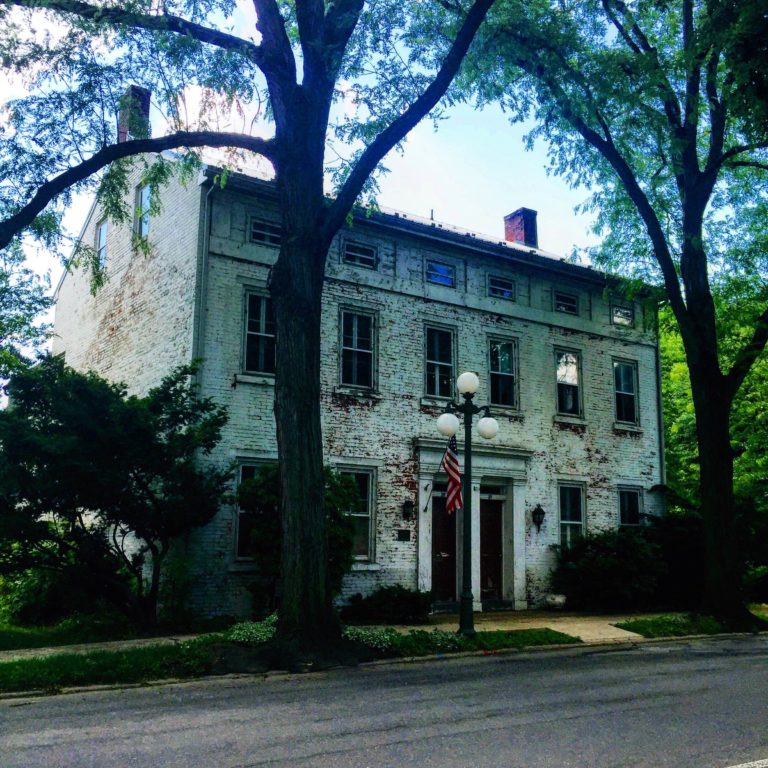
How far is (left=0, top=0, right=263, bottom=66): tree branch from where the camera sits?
35.6 feet

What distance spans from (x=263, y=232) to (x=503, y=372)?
671 centimetres

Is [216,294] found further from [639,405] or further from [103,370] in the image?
[639,405]

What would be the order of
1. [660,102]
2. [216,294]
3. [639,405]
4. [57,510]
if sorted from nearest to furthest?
[57,510] → [216,294] → [660,102] → [639,405]

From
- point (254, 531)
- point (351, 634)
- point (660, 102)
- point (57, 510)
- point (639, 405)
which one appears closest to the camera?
point (351, 634)

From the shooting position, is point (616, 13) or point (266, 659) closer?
point (266, 659)

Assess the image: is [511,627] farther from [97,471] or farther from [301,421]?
[97,471]

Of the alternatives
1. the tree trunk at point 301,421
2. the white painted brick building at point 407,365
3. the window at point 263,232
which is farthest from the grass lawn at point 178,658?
the window at point 263,232

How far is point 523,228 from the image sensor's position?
23.6 m

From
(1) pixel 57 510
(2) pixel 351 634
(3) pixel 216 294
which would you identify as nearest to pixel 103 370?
(3) pixel 216 294

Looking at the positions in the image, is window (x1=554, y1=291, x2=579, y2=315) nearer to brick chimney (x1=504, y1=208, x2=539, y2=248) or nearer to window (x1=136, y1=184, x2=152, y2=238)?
brick chimney (x1=504, y1=208, x2=539, y2=248)

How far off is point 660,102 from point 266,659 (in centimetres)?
1383

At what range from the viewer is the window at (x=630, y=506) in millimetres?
20656

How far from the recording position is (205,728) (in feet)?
21.8

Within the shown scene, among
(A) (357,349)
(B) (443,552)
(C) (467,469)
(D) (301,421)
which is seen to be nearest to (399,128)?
(D) (301,421)
